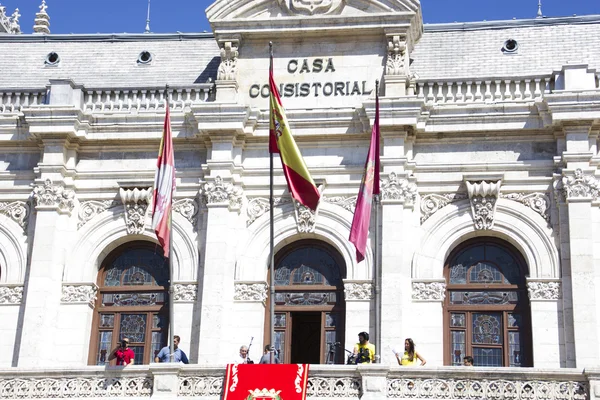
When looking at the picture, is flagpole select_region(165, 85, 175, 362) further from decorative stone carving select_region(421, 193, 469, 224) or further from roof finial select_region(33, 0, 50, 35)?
roof finial select_region(33, 0, 50, 35)

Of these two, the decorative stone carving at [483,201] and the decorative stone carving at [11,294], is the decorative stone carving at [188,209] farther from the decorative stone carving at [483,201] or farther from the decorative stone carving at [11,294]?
the decorative stone carving at [483,201]

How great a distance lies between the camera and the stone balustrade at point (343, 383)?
91.7ft

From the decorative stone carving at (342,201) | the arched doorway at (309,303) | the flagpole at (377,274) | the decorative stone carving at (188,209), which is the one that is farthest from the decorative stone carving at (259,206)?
the flagpole at (377,274)

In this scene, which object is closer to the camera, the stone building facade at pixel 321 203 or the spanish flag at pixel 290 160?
the spanish flag at pixel 290 160

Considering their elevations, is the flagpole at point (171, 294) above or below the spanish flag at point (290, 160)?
below

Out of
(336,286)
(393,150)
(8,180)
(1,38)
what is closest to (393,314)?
(336,286)

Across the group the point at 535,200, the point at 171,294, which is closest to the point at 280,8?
the point at 535,200

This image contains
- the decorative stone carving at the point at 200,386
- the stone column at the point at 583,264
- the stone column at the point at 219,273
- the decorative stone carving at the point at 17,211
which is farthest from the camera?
the decorative stone carving at the point at 17,211

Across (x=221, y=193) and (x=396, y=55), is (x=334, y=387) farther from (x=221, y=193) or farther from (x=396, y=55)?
(x=396, y=55)

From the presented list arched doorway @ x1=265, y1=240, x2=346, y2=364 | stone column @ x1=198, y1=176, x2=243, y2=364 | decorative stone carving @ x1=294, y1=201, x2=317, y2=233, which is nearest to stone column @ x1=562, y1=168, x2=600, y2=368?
arched doorway @ x1=265, y1=240, x2=346, y2=364

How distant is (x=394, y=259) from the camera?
33.9 m

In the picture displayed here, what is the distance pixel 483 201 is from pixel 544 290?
2.97 m

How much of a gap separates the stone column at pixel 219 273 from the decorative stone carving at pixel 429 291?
4679 mm

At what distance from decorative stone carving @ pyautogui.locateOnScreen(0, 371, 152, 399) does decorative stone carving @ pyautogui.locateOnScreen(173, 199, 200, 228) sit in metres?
6.94
